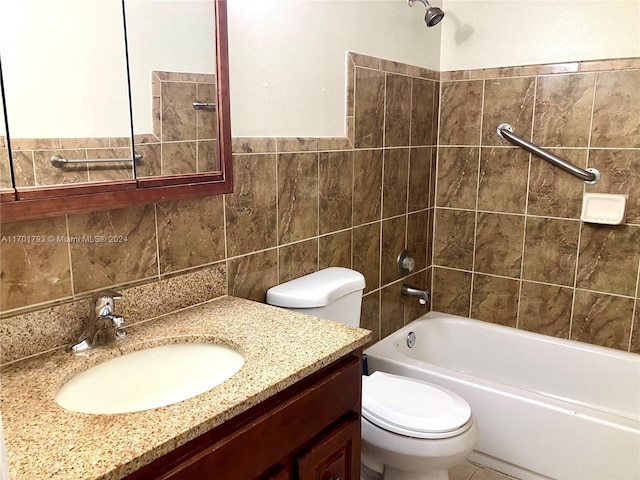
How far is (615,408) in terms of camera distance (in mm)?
2361

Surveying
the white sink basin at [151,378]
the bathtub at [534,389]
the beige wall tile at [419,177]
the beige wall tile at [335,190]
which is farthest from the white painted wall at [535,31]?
the white sink basin at [151,378]

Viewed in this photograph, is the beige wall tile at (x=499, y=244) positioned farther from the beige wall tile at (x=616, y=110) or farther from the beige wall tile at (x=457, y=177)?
the beige wall tile at (x=616, y=110)

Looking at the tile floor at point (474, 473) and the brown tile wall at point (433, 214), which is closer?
the brown tile wall at point (433, 214)

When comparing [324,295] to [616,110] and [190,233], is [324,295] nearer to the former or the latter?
[190,233]

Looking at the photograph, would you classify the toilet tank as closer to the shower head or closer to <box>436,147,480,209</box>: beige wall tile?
<box>436,147,480,209</box>: beige wall tile

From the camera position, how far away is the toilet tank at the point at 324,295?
5.63ft

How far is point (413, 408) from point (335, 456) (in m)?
0.57

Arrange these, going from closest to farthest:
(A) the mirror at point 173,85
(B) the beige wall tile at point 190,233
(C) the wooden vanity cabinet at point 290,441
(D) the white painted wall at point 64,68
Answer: (C) the wooden vanity cabinet at point 290,441 < (D) the white painted wall at point 64,68 < (A) the mirror at point 173,85 < (B) the beige wall tile at point 190,233

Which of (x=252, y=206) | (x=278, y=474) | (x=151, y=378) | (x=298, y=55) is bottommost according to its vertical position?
(x=278, y=474)

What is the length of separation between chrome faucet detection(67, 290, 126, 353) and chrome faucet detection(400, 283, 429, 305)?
163cm

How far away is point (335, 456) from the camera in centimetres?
129

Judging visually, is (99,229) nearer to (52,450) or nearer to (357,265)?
(52,450)

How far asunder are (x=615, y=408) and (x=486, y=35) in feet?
6.05

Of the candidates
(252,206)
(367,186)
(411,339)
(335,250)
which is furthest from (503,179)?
(252,206)
